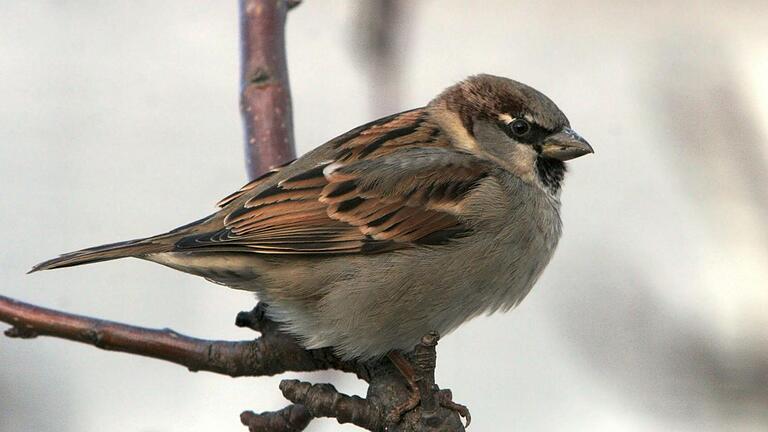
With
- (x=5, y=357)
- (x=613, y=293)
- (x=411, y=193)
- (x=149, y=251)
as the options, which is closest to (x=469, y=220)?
(x=411, y=193)

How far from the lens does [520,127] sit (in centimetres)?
268

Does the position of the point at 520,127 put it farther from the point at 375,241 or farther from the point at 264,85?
A: the point at 264,85

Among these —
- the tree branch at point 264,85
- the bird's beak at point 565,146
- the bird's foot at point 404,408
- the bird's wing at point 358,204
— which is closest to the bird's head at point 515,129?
the bird's beak at point 565,146

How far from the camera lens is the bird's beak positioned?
263 centimetres

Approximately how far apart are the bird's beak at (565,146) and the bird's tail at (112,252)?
2.88ft

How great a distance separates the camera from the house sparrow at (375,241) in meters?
2.39

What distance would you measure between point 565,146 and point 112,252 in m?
1.03

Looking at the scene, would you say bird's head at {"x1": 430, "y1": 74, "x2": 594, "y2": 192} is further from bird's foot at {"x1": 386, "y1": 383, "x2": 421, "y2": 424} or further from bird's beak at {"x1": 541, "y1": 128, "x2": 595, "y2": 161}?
bird's foot at {"x1": 386, "y1": 383, "x2": 421, "y2": 424}

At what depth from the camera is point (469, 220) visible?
2508mm

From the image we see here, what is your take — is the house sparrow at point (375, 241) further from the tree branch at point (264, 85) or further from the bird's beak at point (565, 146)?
the tree branch at point (264, 85)

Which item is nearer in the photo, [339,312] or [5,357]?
[339,312]

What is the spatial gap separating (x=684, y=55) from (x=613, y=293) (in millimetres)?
759

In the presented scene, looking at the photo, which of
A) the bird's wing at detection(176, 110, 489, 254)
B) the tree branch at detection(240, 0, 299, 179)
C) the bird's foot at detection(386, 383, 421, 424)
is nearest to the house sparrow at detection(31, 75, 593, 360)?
the bird's wing at detection(176, 110, 489, 254)

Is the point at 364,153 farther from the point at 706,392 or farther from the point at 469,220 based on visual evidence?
the point at 706,392
